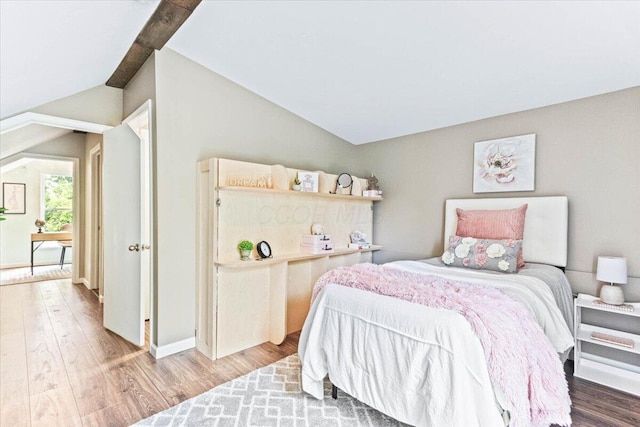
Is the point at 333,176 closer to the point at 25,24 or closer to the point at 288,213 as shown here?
the point at 288,213

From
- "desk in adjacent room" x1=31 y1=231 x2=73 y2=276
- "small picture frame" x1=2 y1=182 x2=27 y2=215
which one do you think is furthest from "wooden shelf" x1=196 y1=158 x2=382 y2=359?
"small picture frame" x1=2 y1=182 x2=27 y2=215

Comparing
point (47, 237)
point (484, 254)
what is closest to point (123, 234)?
point (484, 254)

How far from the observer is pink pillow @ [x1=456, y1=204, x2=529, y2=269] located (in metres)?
2.79

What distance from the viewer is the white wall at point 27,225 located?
20.6 ft

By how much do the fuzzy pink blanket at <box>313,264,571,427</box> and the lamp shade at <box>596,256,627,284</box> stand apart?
113cm

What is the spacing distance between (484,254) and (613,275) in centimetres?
85

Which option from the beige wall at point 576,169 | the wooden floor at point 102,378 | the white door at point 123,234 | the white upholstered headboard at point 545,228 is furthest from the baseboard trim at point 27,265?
the white upholstered headboard at point 545,228

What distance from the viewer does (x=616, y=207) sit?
250 centimetres

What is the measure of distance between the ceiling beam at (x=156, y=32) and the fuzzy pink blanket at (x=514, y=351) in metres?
2.42

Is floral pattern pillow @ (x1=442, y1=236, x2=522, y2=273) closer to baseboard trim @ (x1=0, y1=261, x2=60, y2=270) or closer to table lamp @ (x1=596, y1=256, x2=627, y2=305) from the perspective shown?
table lamp @ (x1=596, y1=256, x2=627, y2=305)

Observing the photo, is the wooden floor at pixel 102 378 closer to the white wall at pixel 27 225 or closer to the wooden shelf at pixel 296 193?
the wooden shelf at pixel 296 193

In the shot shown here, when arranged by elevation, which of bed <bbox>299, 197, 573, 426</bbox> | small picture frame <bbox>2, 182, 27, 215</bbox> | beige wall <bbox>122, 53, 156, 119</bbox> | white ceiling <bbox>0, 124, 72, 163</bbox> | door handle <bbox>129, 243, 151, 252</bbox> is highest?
beige wall <bbox>122, 53, 156, 119</bbox>

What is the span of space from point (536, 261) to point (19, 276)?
7751mm

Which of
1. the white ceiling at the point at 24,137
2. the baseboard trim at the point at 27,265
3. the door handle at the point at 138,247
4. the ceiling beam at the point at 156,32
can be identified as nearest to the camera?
the ceiling beam at the point at 156,32
